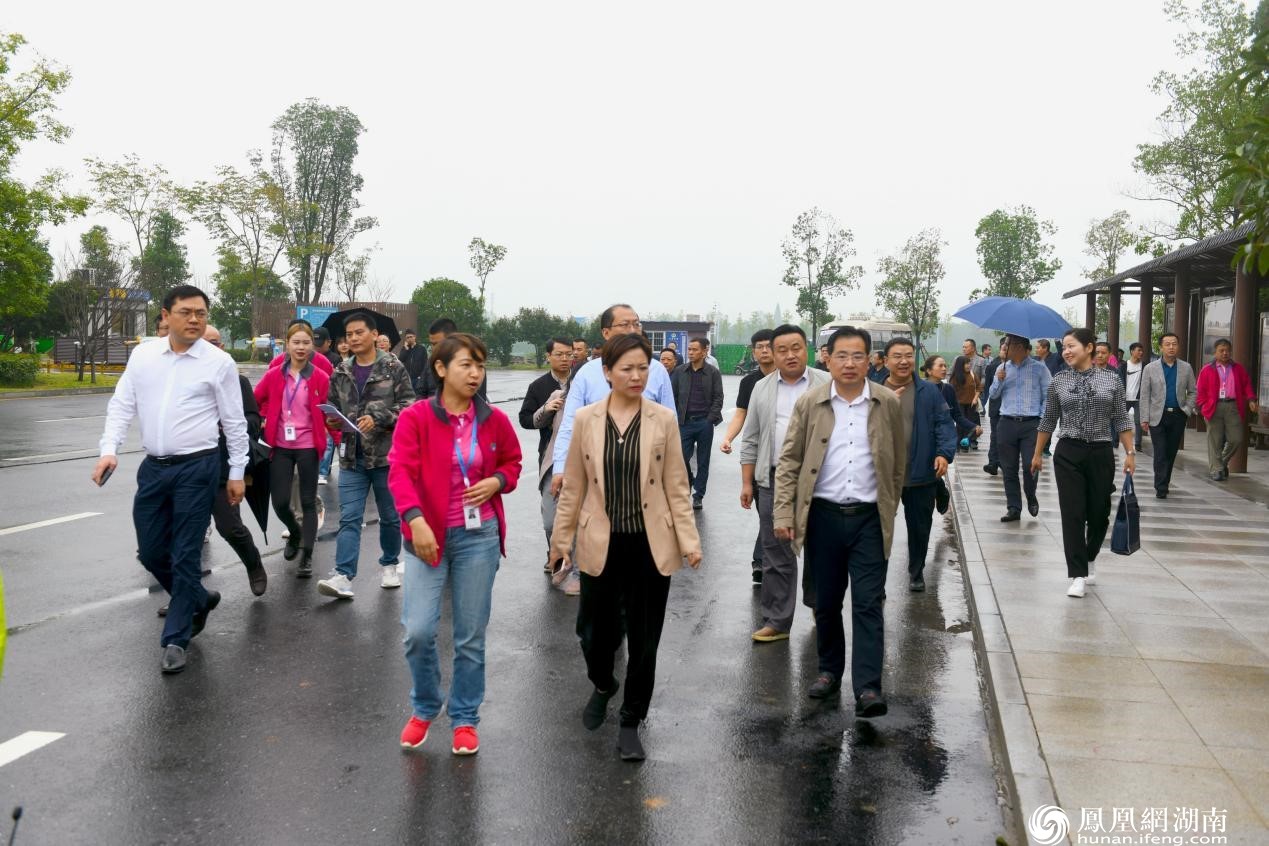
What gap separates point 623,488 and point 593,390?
1956 millimetres

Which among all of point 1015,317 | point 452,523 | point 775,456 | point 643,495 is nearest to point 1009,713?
point 643,495

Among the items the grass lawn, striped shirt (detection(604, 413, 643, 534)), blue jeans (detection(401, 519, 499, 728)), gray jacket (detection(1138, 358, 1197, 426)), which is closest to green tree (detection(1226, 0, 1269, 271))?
striped shirt (detection(604, 413, 643, 534))

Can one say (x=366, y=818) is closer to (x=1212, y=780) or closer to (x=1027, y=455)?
(x=1212, y=780)

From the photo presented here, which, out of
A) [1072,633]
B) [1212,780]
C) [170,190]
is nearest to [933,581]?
[1072,633]

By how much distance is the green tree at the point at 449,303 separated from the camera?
62406mm

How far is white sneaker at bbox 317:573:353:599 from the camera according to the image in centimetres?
721

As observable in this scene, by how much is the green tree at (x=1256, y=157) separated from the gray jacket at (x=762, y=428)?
2488 mm

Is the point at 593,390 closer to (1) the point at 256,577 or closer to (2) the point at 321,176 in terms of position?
(1) the point at 256,577

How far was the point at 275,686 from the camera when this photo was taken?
5.47m

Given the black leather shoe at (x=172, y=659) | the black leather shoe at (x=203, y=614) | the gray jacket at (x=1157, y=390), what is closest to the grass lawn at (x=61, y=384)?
the black leather shoe at (x=203, y=614)

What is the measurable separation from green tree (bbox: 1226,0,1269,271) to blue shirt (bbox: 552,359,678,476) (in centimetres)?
289

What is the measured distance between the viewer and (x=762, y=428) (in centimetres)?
679

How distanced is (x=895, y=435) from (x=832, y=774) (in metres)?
1.70

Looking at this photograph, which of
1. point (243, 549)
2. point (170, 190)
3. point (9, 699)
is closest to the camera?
point (9, 699)
